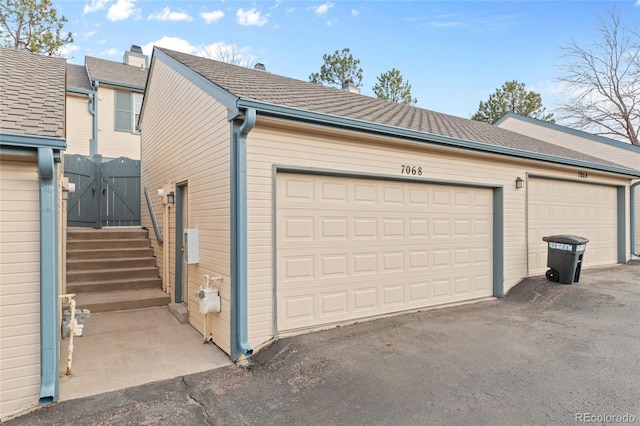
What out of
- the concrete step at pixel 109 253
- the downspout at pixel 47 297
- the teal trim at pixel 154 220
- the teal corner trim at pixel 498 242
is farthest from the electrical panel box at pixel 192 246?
the teal corner trim at pixel 498 242

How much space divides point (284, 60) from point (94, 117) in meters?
9.56

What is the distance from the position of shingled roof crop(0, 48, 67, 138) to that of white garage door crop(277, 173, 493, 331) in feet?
8.08

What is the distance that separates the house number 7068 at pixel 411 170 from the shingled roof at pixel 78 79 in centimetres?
1138

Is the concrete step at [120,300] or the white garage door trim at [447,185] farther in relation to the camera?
the concrete step at [120,300]

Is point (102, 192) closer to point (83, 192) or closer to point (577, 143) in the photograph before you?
point (83, 192)

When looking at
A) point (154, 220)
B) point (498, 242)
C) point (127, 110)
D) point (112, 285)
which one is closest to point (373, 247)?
point (498, 242)

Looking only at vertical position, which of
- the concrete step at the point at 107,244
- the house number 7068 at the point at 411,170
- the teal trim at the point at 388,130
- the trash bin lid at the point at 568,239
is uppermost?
the teal trim at the point at 388,130

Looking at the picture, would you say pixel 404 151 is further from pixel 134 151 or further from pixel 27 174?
pixel 134 151

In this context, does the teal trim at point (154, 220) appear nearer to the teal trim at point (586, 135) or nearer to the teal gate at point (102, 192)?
the teal gate at point (102, 192)

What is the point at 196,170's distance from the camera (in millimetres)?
5465

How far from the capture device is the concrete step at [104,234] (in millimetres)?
7500

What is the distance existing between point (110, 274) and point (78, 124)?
728 cm

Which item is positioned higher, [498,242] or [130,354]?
[498,242]

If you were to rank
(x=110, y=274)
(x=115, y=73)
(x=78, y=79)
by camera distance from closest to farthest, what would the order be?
1. (x=110, y=274)
2. (x=78, y=79)
3. (x=115, y=73)
